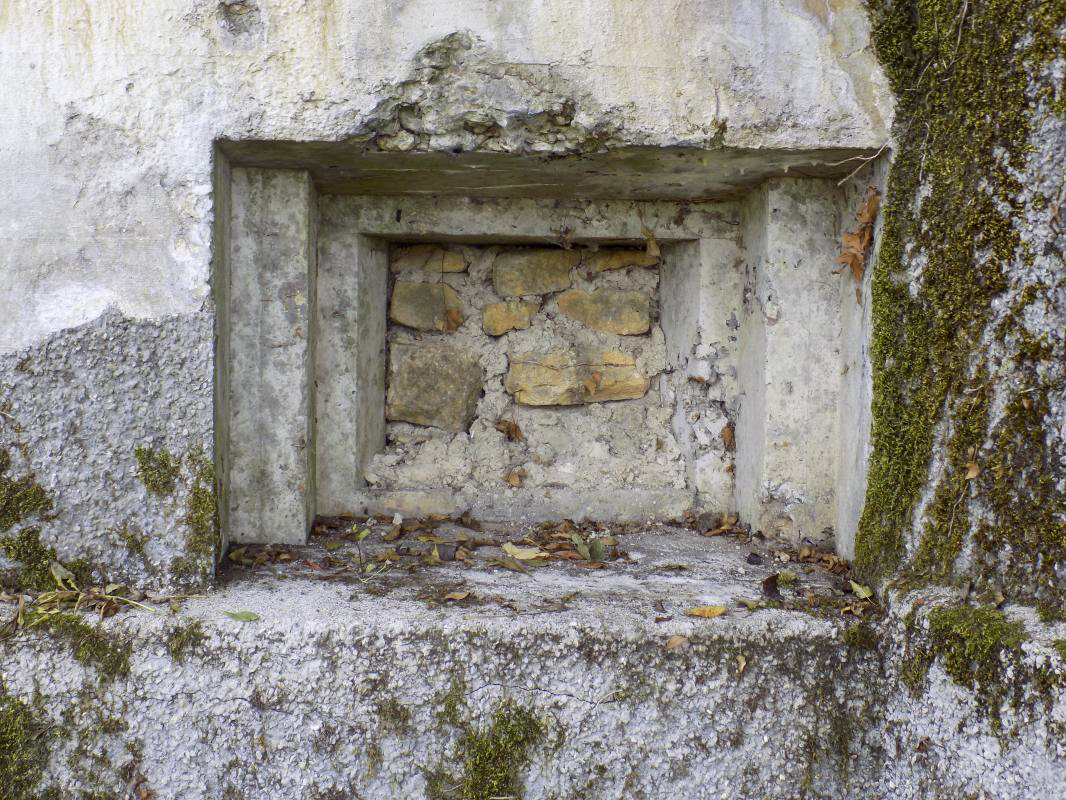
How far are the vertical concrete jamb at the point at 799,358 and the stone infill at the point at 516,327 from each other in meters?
0.61

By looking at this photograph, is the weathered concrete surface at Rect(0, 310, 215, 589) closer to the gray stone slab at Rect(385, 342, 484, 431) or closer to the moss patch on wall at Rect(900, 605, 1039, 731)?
the gray stone slab at Rect(385, 342, 484, 431)

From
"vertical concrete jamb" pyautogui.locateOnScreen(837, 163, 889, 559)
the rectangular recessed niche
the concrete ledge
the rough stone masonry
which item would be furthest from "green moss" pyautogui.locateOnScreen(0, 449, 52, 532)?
"vertical concrete jamb" pyautogui.locateOnScreen(837, 163, 889, 559)

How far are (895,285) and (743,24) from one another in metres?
0.78

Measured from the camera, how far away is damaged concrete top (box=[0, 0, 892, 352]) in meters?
1.98

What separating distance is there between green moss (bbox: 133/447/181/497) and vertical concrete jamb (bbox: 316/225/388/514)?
62 cm

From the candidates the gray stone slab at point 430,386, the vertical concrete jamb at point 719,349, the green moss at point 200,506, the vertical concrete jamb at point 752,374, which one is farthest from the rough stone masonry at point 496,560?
the gray stone slab at point 430,386

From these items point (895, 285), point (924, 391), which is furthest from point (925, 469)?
point (895, 285)

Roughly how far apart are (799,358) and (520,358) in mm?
999

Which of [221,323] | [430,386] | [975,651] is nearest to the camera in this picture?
[975,651]

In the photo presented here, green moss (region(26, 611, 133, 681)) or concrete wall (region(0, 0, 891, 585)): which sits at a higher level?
concrete wall (region(0, 0, 891, 585))

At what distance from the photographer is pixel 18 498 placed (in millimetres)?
2012

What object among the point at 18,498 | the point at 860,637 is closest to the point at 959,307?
the point at 860,637

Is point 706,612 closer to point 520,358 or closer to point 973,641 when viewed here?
point 973,641

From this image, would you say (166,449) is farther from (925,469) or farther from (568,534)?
(925,469)
